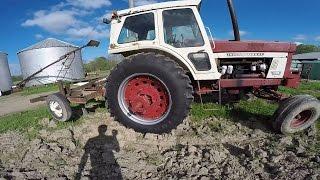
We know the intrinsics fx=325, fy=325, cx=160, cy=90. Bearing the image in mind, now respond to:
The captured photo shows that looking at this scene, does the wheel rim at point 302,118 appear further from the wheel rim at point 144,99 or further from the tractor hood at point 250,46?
the wheel rim at point 144,99

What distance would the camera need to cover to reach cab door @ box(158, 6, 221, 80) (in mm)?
5457

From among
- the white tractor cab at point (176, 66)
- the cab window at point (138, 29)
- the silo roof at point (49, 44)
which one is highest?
the silo roof at point (49, 44)

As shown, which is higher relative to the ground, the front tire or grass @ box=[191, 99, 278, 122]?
the front tire

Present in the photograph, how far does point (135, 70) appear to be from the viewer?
5.47 meters

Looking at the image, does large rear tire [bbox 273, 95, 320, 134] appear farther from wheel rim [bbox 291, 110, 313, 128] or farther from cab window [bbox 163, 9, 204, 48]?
cab window [bbox 163, 9, 204, 48]

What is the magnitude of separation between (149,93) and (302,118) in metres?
2.68

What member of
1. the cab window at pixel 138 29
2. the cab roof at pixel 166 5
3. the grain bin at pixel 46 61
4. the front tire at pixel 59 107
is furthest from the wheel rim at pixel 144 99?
the grain bin at pixel 46 61

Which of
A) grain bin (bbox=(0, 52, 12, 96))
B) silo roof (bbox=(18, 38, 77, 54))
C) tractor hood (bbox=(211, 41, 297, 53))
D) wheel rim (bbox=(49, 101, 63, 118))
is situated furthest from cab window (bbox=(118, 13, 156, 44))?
silo roof (bbox=(18, 38, 77, 54))

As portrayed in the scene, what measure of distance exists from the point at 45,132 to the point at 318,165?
4.99m

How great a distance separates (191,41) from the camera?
5543mm

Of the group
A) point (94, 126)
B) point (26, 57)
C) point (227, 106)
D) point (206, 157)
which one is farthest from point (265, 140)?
point (26, 57)

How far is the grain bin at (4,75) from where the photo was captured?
19.0m

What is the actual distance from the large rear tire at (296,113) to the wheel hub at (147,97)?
6.14 ft

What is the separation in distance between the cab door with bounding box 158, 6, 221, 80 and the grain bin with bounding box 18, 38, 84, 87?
55.8ft
